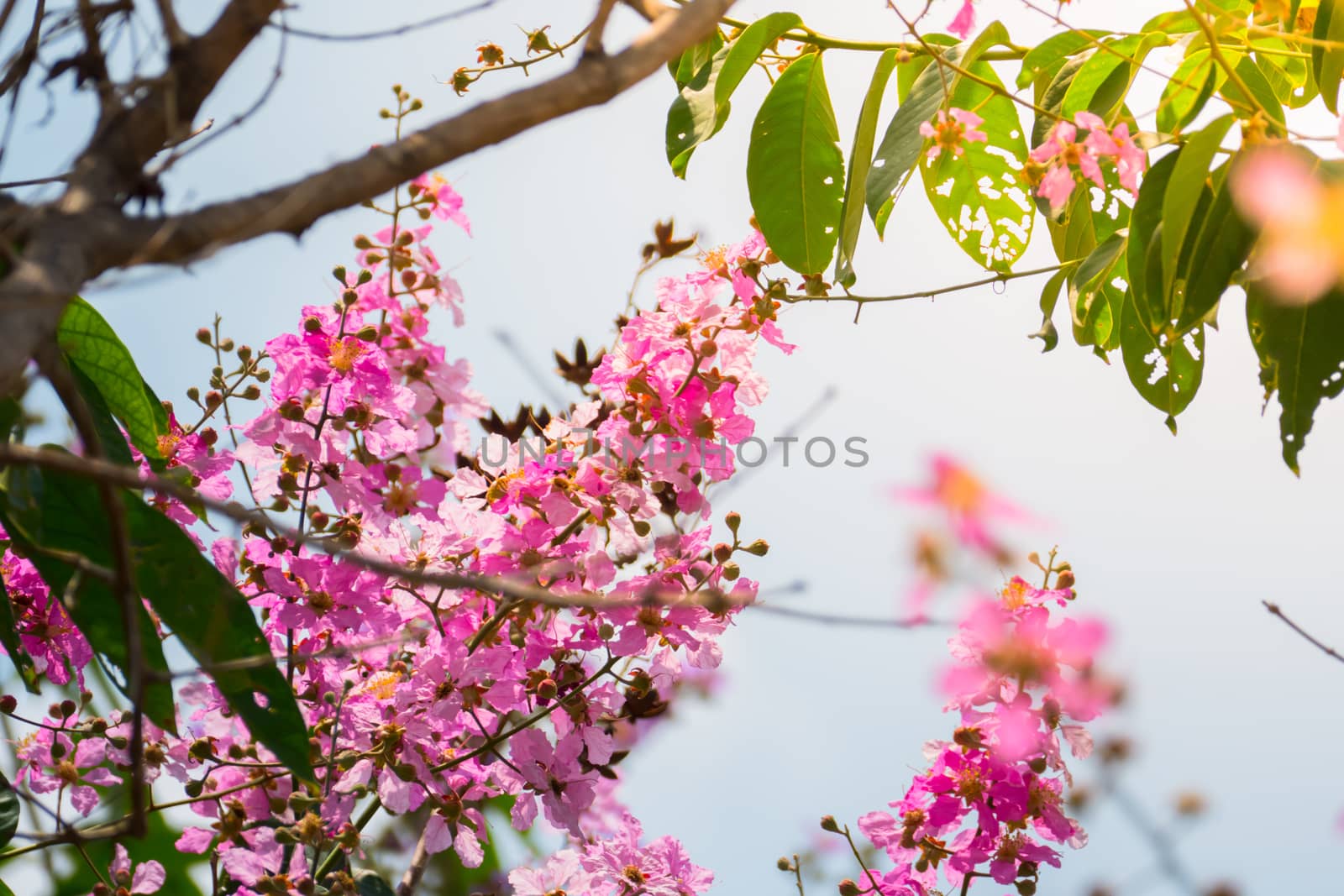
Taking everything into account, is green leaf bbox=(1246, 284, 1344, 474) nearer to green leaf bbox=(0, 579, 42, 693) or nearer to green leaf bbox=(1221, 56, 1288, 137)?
green leaf bbox=(1221, 56, 1288, 137)

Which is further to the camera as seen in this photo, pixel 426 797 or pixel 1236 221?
pixel 426 797

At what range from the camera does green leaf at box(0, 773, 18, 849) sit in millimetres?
1329

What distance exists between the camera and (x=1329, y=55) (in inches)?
46.1

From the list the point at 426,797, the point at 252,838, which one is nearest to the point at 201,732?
the point at 252,838

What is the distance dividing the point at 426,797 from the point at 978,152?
1168 millimetres

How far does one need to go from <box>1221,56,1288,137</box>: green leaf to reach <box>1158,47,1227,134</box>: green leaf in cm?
2

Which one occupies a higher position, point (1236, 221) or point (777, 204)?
point (777, 204)

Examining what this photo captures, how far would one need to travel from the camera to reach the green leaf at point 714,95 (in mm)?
1442

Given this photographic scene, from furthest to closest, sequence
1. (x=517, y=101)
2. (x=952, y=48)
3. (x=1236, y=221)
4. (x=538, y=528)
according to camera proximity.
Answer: (x=952, y=48) → (x=538, y=528) → (x=1236, y=221) → (x=517, y=101)

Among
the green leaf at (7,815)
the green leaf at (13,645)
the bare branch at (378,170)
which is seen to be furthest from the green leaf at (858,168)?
the green leaf at (7,815)

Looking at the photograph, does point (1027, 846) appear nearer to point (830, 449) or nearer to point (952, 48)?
point (830, 449)

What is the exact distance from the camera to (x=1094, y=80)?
1.44 m

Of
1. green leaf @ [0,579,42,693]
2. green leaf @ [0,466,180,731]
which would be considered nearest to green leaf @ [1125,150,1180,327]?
green leaf @ [0,466,180,731]

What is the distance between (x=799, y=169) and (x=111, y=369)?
936 millimetres
